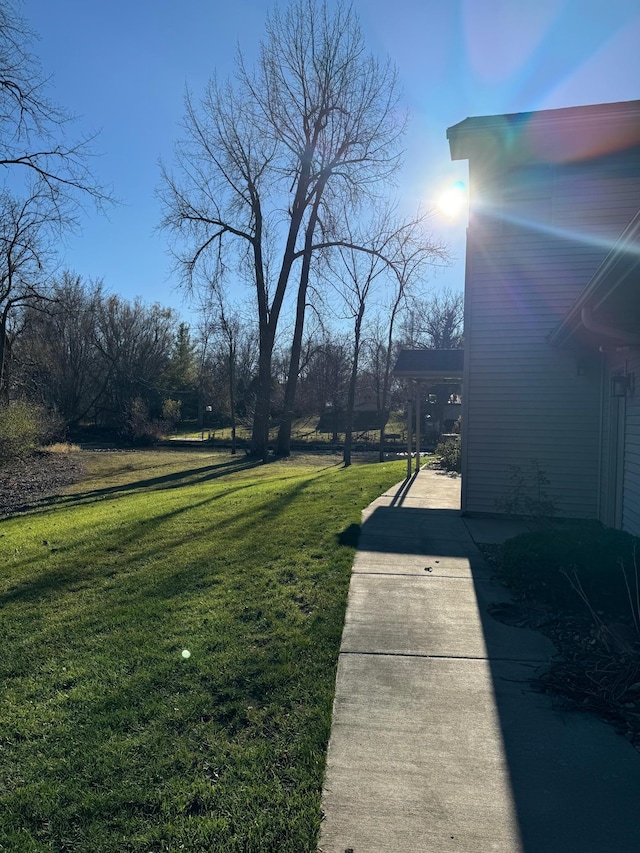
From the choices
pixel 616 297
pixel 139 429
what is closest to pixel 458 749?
pixel 616 297

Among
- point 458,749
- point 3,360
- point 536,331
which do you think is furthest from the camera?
point 3,360

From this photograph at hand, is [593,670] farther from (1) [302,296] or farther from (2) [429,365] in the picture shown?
(1) [302,296]

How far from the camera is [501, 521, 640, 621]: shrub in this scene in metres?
4.23

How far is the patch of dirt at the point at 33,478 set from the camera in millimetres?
13953

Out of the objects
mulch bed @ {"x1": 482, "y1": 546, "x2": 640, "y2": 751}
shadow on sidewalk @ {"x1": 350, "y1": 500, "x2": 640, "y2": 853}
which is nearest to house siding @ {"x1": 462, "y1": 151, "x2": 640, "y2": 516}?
shadow on sidewalk @ {"x1": 350, "y1": 500, "x2": 640, "y2": 853}

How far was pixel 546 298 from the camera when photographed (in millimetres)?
8281

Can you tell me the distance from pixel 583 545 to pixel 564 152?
19.9 ft

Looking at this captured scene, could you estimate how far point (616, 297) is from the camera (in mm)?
4371

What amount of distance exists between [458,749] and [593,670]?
1.18 m

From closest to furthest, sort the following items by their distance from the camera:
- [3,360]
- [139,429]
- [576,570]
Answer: [576,570] → [3,360] → [139,429]

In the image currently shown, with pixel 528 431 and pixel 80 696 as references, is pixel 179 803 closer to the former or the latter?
pixel 80 696

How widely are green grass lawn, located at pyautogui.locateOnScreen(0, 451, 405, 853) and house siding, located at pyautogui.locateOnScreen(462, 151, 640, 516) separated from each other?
328 centimetres

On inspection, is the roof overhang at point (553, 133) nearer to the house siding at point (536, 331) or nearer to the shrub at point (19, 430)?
the house siding at point (536, 331)

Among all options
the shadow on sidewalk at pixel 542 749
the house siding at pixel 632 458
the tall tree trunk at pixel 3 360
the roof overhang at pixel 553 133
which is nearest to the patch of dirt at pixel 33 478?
the tall tree trunk at pixel 3 360
